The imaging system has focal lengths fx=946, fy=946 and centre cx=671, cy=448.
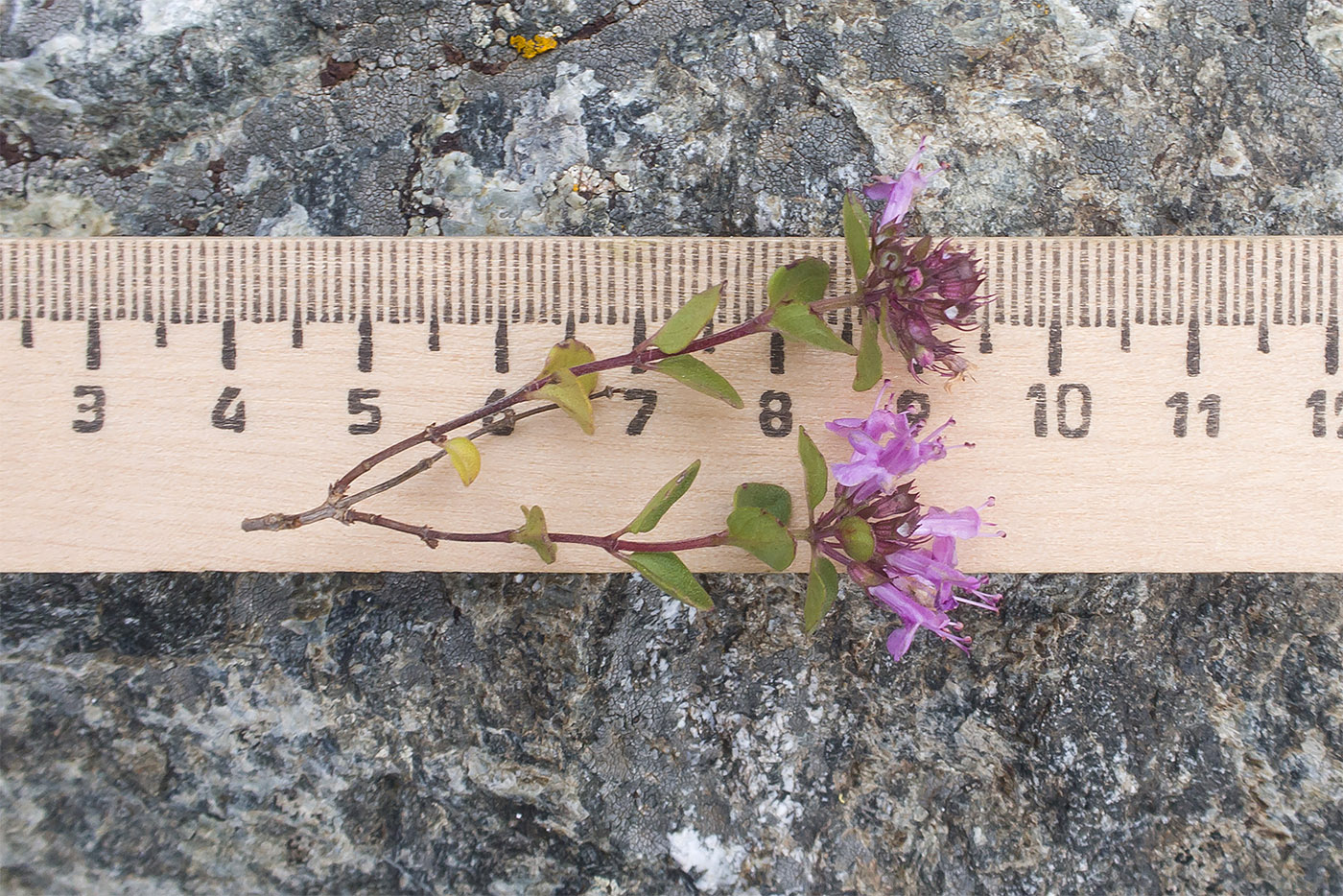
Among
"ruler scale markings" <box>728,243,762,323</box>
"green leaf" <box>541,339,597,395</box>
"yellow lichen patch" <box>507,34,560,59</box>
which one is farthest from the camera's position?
"yellow lichen patch" <box>507,34,560,59</box>

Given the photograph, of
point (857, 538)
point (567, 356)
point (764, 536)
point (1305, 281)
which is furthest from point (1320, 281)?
point (567, 356)

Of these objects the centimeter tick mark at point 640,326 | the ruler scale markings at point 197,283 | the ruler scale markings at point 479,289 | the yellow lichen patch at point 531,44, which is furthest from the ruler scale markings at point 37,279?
the centimeter tick mark at point 640,326

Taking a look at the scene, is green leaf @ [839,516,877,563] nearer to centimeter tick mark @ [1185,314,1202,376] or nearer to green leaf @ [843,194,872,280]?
green leaf @ [843,194,872,280]

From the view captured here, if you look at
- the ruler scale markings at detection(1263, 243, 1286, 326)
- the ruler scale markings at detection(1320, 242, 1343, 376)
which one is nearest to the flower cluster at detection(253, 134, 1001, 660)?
the ruler scale markings at detection(1263, 243, 1286, 326)

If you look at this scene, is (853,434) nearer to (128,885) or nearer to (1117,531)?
(1117,531)

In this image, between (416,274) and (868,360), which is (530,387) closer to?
(416,274)

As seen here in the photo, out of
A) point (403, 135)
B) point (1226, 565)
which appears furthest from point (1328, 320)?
point (403, 135)
